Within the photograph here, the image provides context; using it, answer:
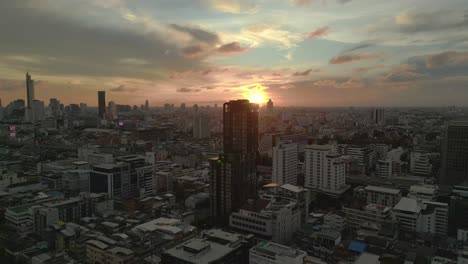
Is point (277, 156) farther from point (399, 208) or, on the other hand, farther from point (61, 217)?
point (61, 217)

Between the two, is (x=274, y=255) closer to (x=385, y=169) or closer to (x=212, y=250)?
(x=212, y=250)

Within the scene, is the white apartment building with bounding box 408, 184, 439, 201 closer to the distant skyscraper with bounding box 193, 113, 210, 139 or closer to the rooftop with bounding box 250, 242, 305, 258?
the rooftop with bounding box 250, 242, 305, 258

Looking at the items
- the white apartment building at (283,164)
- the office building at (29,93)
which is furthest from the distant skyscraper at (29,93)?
the white apartment building at (283,164)

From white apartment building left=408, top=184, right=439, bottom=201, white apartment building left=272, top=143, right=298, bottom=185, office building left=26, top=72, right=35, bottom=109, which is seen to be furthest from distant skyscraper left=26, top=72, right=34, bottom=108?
white apartment building left=408, top=184, right=439, bottom=201

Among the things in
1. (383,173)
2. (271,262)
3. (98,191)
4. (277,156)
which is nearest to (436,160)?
(383,173)

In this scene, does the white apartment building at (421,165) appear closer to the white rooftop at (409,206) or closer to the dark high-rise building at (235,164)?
the white rooftop at (409,206)

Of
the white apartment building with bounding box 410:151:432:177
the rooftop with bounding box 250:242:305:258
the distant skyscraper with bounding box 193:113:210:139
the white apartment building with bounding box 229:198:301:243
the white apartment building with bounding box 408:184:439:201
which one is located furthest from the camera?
the distant skyscraper with bounding box 193:113:210:139

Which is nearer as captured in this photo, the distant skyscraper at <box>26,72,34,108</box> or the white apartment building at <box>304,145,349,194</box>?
the white apartment building at <box>304,145,349,194</box>
